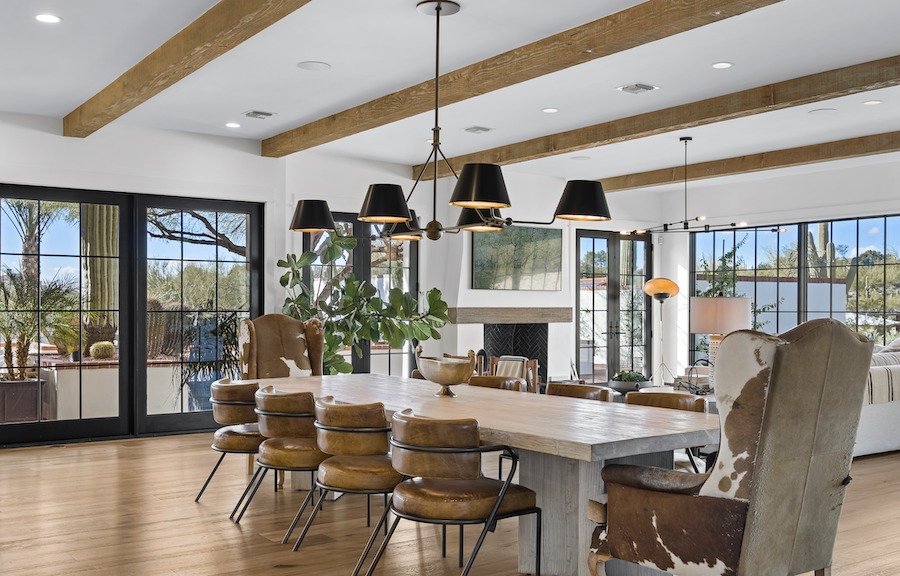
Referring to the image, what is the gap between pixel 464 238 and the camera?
9.45 metres

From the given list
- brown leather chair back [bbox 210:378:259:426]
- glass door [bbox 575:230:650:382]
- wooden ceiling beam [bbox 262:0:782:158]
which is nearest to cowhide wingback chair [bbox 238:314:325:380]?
brown leather chair back [bbox 210:378:259:426]

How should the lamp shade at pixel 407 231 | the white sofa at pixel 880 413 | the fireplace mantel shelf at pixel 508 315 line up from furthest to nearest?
1. the fireplace mantel shelf at pixel 508 315
2. the white sofa at pixel 880 413
3. the lamp shade at pixel 407 231

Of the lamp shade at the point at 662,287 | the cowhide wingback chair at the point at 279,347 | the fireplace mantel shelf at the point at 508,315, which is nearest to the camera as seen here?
the cowhide wingback chair at the point at 279,347

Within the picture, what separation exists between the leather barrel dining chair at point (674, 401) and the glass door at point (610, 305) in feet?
21.6

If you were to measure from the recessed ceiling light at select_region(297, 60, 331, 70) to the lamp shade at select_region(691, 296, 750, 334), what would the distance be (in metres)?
3.62

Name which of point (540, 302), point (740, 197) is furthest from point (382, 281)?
point (740, 197)

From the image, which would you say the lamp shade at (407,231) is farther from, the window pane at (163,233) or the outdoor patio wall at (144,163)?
the window pane at (163,233)

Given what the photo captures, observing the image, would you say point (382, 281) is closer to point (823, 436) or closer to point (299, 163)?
point (299, 163)

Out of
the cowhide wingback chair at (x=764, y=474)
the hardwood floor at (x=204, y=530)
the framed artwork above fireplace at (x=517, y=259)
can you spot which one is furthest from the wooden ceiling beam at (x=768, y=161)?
the cowhide wingback chair at (x=764, y=474)

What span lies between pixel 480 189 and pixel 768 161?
5546 mm

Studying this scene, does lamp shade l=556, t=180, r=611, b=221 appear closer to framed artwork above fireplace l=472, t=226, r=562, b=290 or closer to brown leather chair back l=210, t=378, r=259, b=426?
brown leather chair back l=210, t=378, r=259, b=426

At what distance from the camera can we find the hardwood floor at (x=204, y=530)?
3.79 metres

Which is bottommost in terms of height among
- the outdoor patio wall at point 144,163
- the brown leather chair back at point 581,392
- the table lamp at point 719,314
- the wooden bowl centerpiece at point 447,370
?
the brown leather chair back at point 581,392

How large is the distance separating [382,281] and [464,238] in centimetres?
108
